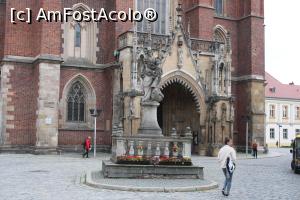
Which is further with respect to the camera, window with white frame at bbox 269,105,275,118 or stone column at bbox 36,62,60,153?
window with white frame at bbox 269,105,275,118

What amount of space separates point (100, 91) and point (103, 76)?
1057mm

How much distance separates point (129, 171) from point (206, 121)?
16.7 meters

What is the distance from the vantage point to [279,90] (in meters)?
71.0

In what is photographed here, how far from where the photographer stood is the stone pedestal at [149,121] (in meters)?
18.0

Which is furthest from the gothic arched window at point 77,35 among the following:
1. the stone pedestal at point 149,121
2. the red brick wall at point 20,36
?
the stone pedestal at point 149,121

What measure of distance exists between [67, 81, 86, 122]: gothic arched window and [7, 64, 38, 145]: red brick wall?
2814 mm

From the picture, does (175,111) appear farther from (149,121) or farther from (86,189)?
(86,189)

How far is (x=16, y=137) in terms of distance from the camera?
1181 inches

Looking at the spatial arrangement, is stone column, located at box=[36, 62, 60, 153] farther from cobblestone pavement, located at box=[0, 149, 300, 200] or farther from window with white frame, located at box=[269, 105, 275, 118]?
window with white frame, located at box=[269, 105, 275, 118]

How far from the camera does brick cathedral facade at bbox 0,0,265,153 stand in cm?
2941

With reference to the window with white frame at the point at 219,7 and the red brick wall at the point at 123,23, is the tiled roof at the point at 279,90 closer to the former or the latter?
the window with white frame at the point at 219,7

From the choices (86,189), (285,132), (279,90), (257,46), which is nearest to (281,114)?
(285,132)

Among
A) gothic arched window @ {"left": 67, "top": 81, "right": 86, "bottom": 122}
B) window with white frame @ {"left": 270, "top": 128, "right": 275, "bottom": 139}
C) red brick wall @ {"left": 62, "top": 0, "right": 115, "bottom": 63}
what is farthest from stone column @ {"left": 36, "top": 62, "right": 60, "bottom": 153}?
window with white frame @ {"left": 270, "top": 128, "right": 275, "bottom": 139}

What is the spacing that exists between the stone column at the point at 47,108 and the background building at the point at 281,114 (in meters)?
43.6
